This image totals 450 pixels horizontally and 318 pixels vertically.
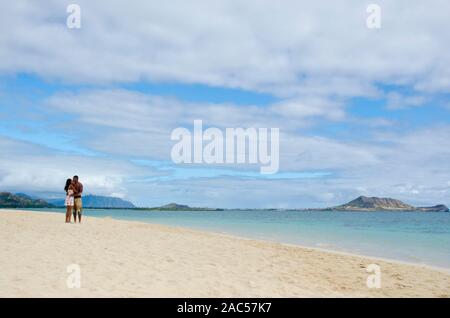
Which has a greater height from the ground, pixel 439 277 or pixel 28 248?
pixel 28 248

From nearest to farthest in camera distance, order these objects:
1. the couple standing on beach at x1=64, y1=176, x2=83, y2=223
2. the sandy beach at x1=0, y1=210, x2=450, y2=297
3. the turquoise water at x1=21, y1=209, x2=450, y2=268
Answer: the sandy beach at x1=0, y1=210, x2=450, y2=297, the couple standing on beach at x1=64, y1=176, x2=83, y2=223, the turquoise water at x1=21, y1=209, x2=450, y2=268

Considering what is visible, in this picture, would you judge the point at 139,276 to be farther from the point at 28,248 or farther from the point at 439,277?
the point at 439,277

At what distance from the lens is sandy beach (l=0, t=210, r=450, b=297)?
360 inches

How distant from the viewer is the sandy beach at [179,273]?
914cm

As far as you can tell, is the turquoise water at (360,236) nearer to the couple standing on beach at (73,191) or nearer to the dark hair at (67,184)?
the couple standing on beach at (73,191)

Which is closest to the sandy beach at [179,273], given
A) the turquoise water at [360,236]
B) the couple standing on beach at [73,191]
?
the couple standing on beach at [73,191]

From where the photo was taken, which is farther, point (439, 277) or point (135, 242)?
point (135, 242)

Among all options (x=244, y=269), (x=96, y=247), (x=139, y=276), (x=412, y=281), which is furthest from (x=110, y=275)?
(x=412, y=281)

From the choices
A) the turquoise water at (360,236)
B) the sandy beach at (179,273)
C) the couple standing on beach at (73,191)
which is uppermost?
the couple standing on beach at (73,191)

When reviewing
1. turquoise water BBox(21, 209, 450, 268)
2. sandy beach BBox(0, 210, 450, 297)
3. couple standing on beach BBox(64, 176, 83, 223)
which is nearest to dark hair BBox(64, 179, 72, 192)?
couple standing on beach BBox(64, 176, 83, 223)

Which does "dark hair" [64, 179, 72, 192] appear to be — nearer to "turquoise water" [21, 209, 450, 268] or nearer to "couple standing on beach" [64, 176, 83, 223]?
"couple standing on beach" [64, 176, 83, 223]

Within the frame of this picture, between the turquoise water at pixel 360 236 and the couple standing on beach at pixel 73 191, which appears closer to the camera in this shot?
the couple standing on beach at pixel 73 191
